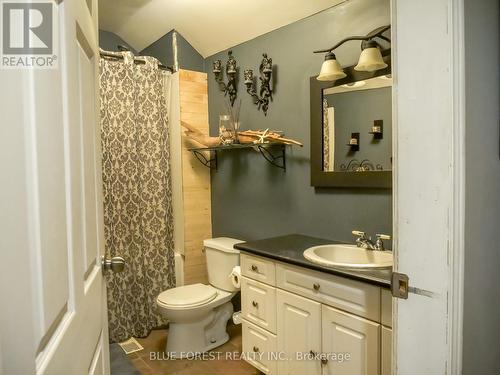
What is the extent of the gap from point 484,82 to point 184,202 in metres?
2.44

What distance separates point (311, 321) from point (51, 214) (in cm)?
143

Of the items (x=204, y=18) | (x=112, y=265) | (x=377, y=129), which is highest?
(x=204, y=18)

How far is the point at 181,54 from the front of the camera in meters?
3.02

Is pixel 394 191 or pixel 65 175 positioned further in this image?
pixel 394 191

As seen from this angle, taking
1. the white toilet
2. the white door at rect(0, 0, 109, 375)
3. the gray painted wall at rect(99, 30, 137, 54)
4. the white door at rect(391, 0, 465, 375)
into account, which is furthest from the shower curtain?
the white door at rect(391, 0, 465, 375)

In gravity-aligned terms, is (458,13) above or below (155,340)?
above

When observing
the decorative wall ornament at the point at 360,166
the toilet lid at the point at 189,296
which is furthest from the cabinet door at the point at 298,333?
the decorative wall ornament at the point at 360,166

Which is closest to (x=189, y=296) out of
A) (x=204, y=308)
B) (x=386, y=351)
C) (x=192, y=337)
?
(x=204, y=308)

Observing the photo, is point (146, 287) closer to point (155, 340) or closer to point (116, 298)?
point (116, 298)

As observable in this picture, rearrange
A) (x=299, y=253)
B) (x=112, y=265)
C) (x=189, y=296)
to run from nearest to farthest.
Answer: (x=112, y=265)
(x=299, y=253)
(x=189, y=296)

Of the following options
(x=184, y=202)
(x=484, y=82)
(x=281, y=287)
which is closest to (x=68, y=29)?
(x=484, y=82)

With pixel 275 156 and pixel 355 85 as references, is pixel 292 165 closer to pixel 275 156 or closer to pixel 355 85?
pixel 275 156

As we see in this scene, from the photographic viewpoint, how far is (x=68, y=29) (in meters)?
0.77

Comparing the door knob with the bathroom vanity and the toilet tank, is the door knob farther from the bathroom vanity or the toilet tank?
the toilet tank
